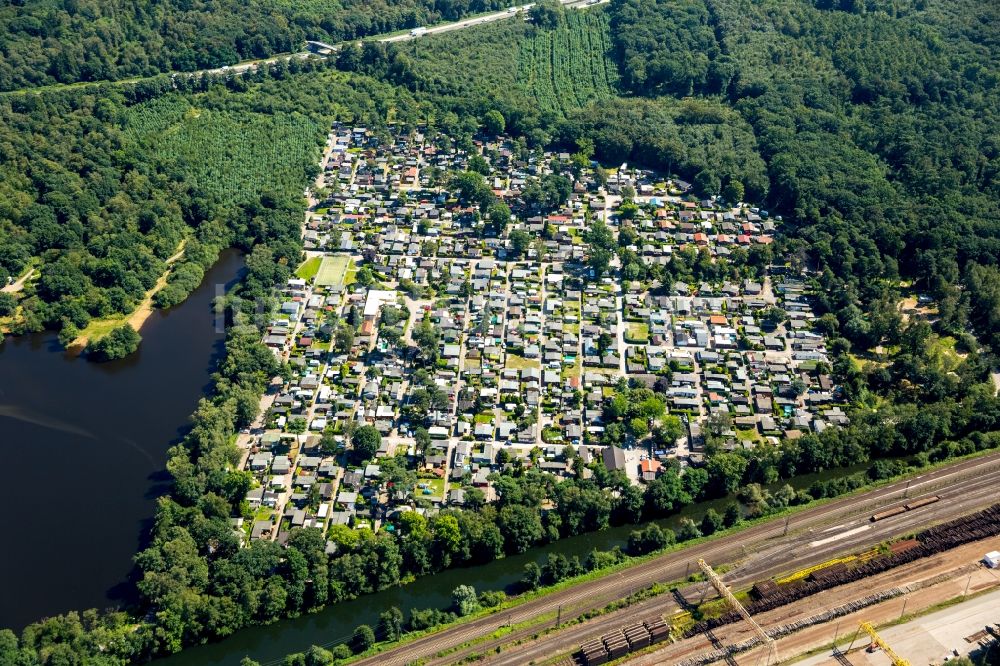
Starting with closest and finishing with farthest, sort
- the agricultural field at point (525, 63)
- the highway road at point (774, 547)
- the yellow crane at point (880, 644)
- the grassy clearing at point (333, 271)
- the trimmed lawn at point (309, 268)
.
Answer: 1. the yellow crane at point (880, 644)
2. the highway road at point (774, 547)
3. the grassy clearing at point (333, 271)
4. the trimmed lawn at point (309, 268)
5. the agricultural field at point (525, 63)

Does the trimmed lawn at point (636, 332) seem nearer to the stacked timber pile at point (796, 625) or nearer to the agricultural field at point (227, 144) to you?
the stacked timber pile at point (796, 625)

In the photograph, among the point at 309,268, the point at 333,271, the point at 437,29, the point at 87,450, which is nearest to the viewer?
the point at 87,450

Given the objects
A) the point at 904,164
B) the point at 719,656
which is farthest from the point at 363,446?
the point at 904,164

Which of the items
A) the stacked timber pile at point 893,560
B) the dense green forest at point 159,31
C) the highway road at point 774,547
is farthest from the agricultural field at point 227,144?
the stacked timber pile at point 893,560

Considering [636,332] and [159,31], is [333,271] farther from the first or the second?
[159,31]

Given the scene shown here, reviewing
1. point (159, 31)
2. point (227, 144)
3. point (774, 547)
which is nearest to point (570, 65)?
point (227, 144)

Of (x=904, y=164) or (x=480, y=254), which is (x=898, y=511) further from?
(x=904, y=164)
